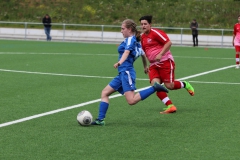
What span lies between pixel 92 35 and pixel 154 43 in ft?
110

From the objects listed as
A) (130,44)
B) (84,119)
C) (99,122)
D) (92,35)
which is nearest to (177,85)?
(130,44)

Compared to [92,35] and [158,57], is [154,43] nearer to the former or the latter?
[158,57]

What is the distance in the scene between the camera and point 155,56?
11.8 meters

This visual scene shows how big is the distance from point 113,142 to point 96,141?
234 mm

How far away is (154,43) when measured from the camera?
38.6 ft

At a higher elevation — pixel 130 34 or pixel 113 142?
pixel 130 34

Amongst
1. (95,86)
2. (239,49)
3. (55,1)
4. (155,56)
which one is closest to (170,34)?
(55,1)

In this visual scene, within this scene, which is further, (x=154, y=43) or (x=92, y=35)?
(x=92, y=35)

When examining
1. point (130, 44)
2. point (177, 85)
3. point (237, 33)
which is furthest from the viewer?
point (237, 33)

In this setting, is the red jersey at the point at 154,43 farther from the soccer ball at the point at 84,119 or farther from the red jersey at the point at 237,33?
the red jersey at the point at 237,33

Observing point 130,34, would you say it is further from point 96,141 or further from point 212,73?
point 212,73

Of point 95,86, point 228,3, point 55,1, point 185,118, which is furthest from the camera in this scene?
point 55,1

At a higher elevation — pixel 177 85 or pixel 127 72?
pixel 127 72

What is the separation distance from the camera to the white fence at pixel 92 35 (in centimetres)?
4244
